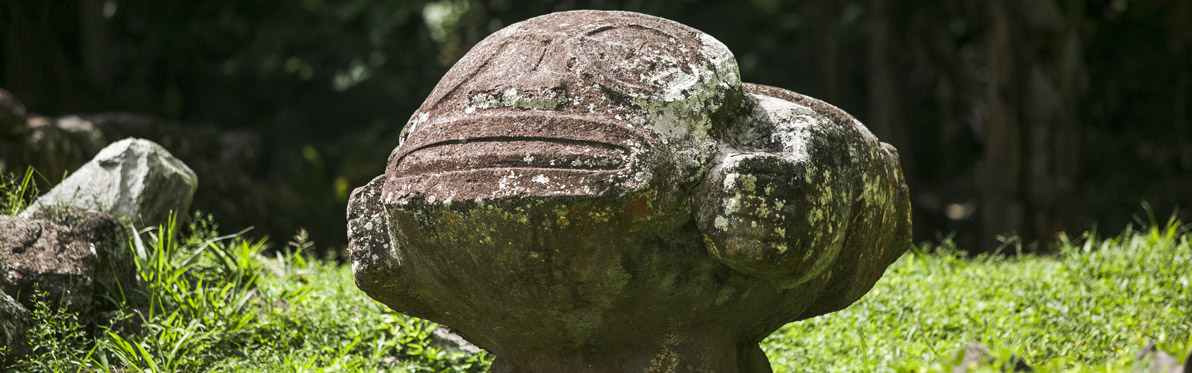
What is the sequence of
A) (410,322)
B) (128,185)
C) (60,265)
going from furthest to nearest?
(128,185)
(410,322)
(60,265)

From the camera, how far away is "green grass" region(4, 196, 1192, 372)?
3.44 meters

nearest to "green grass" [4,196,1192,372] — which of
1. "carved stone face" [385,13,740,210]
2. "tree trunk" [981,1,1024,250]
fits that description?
"carved stone face" [385,13,740,210]

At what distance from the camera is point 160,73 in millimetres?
10414

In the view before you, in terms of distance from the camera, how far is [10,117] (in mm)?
5438

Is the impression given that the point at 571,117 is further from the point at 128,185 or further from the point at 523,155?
the point at 128,185

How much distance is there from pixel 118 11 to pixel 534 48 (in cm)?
822

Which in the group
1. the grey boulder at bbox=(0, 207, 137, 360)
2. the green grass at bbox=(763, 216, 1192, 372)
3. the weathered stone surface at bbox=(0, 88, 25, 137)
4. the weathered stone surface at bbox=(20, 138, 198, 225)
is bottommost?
the green grass at bbox=(763, 216, 1192, 372)

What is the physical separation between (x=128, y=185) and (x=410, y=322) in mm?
1279

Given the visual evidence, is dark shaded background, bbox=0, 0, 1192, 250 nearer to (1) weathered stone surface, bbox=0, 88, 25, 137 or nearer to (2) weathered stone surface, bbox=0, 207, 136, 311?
(1) weathered stone surface, bbox=0, 88, 25, 137

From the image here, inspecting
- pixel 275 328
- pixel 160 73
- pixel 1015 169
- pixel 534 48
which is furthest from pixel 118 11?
pixel 534 48

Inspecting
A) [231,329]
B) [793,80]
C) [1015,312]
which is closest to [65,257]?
[231,329]

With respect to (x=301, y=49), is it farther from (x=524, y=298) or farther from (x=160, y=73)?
(x=524, y=298)

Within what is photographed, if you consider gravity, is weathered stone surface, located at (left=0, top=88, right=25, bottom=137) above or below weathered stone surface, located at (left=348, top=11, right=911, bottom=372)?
above

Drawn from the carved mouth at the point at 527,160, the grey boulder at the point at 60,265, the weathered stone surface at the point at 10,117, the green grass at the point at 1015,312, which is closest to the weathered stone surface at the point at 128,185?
the grey boulder at the point at 60,265
